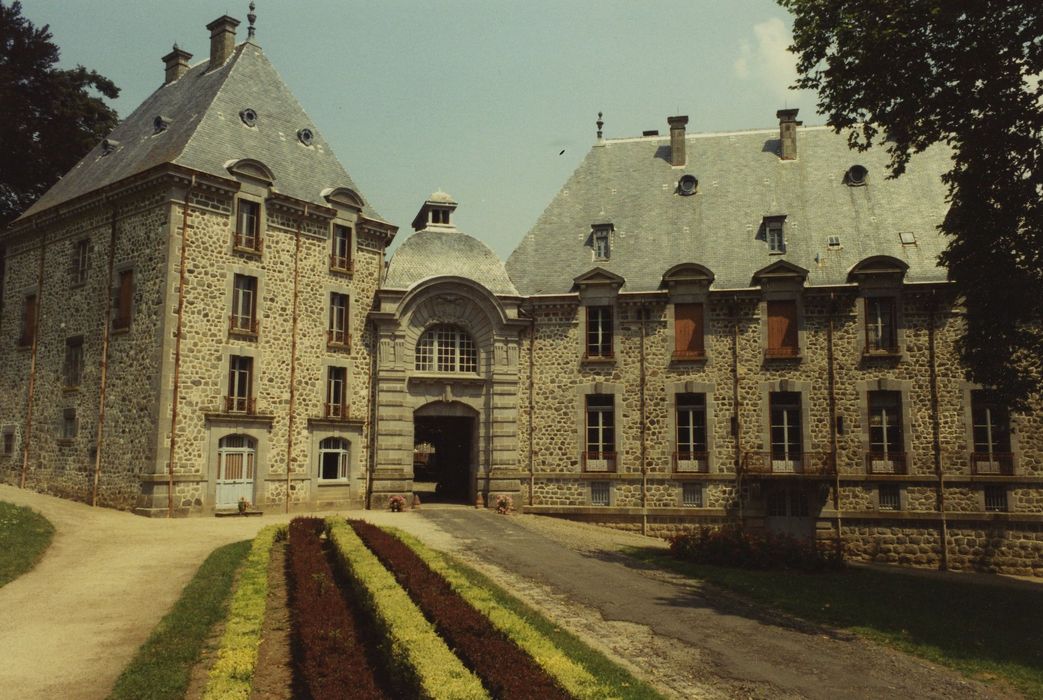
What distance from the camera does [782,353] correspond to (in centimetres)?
2741

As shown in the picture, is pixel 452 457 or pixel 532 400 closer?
pixel 532 400

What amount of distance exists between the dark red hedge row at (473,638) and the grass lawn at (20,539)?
7530mm

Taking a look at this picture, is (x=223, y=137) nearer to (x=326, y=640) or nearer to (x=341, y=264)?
(x=341, y=264)


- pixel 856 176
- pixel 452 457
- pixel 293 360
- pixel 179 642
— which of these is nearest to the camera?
pixel 179 642

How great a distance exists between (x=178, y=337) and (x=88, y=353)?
4919mm

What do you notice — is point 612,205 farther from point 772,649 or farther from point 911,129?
point 772,649

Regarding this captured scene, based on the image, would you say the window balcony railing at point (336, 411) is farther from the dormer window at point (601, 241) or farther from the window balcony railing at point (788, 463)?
the window balcony railing at point (788, 463)

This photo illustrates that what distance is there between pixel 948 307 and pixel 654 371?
10243 millimetres

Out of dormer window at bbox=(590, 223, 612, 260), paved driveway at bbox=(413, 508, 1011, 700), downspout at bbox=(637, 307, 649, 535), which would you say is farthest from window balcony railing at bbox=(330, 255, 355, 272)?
paved driveway at bbox=(413, 508, 1011, 700)

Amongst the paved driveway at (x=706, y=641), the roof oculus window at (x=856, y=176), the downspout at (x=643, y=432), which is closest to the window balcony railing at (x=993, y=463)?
the downspout at (x=643, y=432)

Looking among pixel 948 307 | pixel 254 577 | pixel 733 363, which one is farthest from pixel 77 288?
pixel 948 307

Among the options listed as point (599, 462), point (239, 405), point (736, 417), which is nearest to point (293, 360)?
point (239, 405)

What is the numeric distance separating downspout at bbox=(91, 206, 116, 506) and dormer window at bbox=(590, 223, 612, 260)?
17054mm

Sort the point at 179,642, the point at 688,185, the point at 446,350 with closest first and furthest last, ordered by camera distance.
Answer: the point at 179,642 → the point at 446,350 → the point at 688,185
